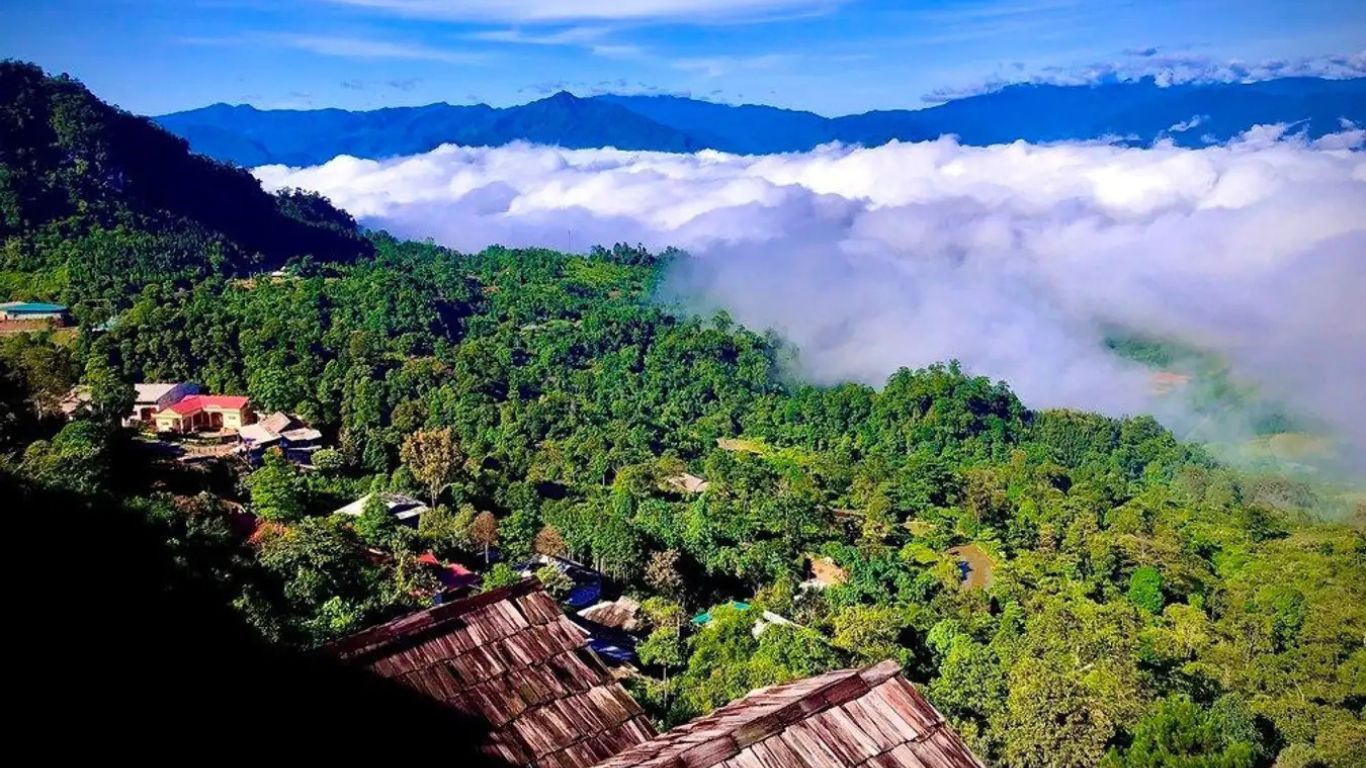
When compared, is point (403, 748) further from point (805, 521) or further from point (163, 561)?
point (805, 521)

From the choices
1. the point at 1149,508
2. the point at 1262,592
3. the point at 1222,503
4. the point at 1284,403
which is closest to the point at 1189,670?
the point at 1262,592

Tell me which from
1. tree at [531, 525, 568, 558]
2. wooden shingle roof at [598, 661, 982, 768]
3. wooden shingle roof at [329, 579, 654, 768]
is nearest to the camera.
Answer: wooden shingle roof at [598, 661, 982, 768]

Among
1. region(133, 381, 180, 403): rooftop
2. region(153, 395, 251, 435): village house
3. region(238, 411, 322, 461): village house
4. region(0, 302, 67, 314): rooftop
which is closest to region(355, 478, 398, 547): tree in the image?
region(238, 411, 322, 461): village house

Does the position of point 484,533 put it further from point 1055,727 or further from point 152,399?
point 152,399

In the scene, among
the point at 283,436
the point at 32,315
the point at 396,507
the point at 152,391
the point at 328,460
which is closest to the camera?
the point at 396,507

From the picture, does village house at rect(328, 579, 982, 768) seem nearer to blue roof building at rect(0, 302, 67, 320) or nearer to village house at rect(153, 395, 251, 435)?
village house at rect(153, 395, 251, 435)

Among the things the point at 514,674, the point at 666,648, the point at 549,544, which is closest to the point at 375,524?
the point at 549,544
